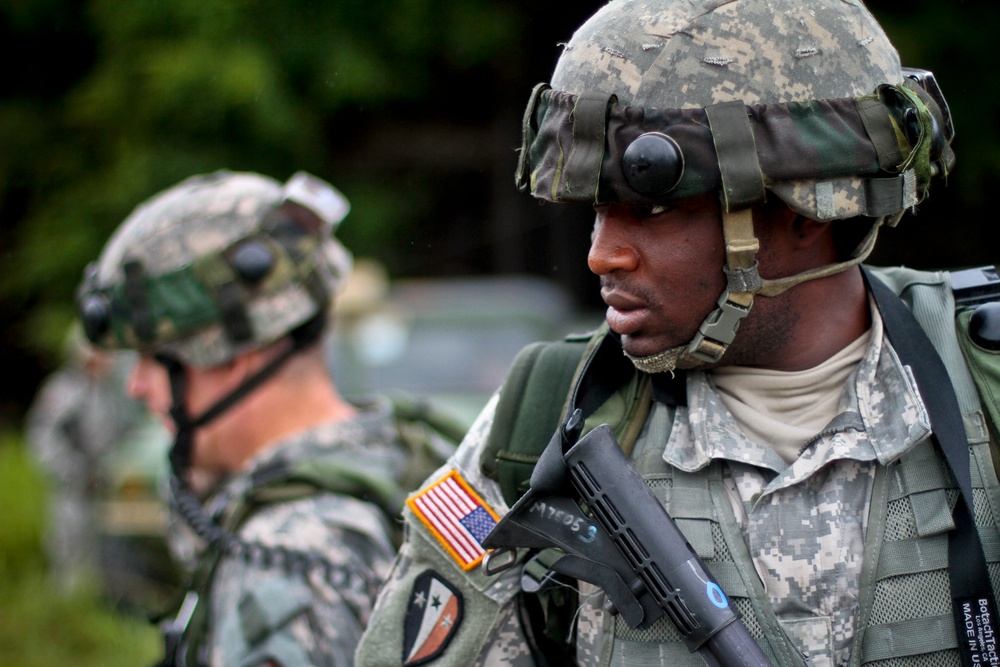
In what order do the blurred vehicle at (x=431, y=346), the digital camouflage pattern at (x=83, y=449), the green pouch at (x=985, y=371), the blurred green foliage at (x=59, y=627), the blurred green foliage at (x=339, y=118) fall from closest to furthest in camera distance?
the green pouch at (x=985, y=371) < the blurred green foliage at (x=59, y=627) < the blurred vehicle at (x=431, y=346) < the digital camouflage pattern at (x=83, y=449) < the blurred green foliage at (x=339, y=118)

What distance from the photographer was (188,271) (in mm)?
3398

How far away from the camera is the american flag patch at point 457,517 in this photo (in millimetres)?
2158

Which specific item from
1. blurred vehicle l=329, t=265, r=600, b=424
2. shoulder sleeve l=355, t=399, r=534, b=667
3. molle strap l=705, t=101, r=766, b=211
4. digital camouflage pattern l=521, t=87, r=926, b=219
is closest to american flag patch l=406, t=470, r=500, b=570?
shoulder sleeve l=355, t=399, r=534, b=667

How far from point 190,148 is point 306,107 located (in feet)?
3.74

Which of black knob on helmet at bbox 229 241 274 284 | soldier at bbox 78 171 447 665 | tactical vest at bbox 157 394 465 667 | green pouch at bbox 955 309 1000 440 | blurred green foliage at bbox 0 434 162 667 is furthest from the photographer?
blurred green foliage at bbox 0 434 162 667

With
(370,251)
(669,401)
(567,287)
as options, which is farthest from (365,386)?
(669,401)

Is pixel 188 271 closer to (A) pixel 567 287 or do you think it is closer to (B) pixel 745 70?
(B) pixel 745 70

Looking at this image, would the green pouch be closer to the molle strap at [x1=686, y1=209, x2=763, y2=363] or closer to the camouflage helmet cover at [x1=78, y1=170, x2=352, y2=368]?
the molle strap at [x1=686, y1=209, x2=763, y2=363]

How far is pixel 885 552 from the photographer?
1.96 meters

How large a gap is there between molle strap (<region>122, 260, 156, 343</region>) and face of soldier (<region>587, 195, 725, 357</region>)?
5.88ft

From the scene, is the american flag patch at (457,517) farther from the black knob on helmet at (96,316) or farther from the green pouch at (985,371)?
the black knob on helmet at (96,316)

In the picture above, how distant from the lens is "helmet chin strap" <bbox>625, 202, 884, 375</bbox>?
1.99 m

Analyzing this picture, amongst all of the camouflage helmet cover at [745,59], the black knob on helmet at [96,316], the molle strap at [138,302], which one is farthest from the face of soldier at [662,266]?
the black knob on helmet at [96,316]

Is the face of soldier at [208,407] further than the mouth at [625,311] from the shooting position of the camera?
Yes
